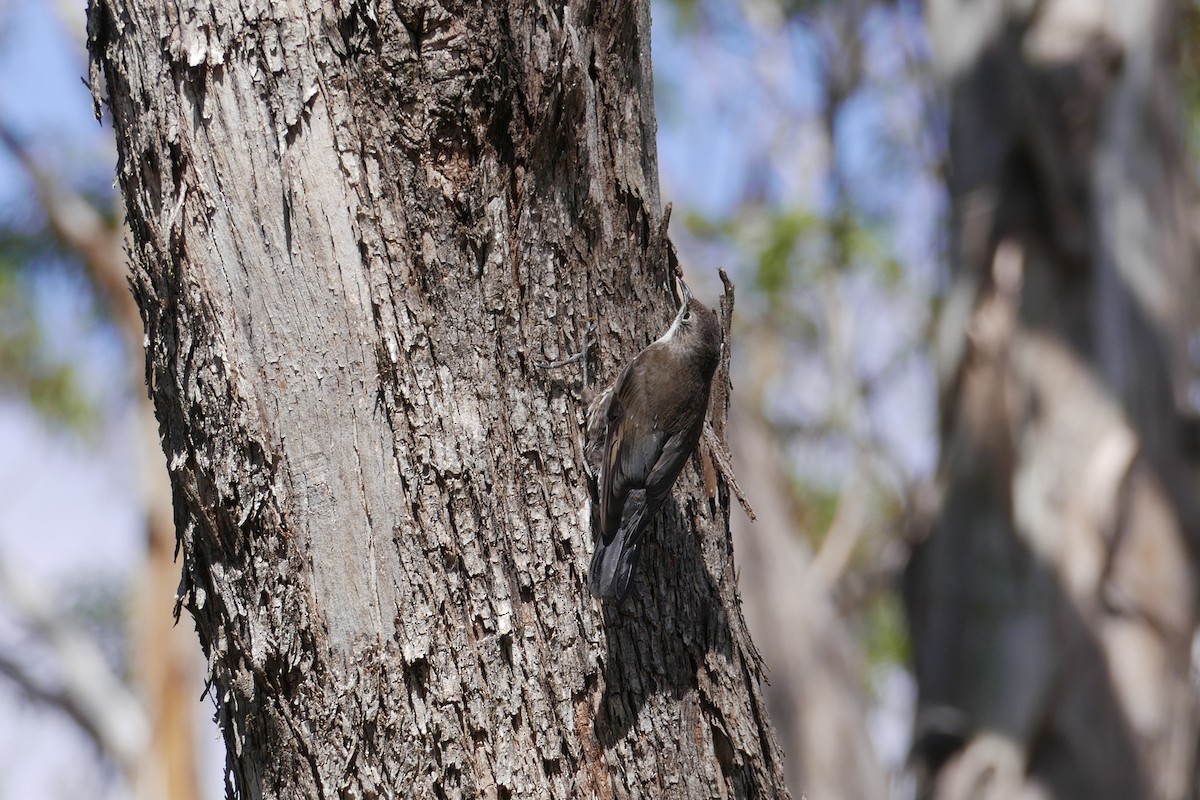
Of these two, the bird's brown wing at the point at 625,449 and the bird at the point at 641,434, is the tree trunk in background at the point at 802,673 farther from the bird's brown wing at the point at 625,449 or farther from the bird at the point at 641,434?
the bird's brown wing at the point at 625,449

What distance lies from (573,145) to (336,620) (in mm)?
792

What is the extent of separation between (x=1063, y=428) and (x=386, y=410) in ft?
6.06

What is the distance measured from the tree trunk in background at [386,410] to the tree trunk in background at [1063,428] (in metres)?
1.24

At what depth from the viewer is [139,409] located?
9258 millimetres

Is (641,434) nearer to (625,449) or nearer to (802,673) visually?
(625,449)

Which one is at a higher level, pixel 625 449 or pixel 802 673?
pixel 802 673

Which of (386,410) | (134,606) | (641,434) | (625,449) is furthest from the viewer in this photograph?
(134,606)

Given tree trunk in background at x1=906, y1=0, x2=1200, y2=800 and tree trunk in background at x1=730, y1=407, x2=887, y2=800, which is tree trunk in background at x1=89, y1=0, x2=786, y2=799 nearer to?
tree trunk in background at x1=906, y1=0, x2=1200, y2=800

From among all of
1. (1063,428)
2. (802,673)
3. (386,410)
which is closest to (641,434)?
(386,410)

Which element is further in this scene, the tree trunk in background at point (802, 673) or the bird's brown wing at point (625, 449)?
the tree trunk in background at point (802, 673)

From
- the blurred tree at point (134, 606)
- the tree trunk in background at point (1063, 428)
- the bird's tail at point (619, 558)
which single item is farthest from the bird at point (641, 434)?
the blurred tree at point (134, 606)

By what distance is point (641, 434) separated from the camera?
2.36 m

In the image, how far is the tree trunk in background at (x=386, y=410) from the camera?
1.57 m

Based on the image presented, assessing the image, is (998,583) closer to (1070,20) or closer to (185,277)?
(1070,20)
